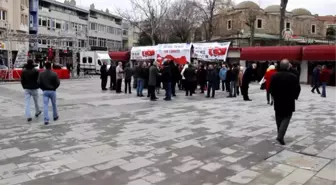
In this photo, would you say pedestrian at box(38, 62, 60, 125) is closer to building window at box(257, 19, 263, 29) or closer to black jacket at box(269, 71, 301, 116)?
black jacket at box(269, 71, 301, 116)

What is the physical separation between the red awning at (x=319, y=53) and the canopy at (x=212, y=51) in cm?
583

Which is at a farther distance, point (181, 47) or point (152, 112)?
point (181, 47)

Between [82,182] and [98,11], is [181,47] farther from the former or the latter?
[98,11]

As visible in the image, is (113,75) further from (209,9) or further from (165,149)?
(209,9)

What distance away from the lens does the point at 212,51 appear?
91.0ft

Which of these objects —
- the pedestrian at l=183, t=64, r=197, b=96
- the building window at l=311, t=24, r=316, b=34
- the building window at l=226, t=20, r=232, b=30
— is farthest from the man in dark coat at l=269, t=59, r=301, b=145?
the building window at l=311, t=24, r=316, b=34

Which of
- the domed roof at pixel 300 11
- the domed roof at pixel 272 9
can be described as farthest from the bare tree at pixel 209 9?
the domed roof at pixel 300 11

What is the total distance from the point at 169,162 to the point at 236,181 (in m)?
1.28

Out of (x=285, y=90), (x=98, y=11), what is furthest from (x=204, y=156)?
(x=98, y=11)

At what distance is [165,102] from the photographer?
540 inches

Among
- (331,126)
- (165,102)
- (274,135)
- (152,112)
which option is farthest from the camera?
(165,102)

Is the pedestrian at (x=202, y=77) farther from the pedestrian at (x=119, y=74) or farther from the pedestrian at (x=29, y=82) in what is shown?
the pedestrian at (x=29, y=82)

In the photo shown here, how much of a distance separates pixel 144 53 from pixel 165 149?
26.7 m

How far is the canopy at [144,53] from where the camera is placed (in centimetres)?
3181
